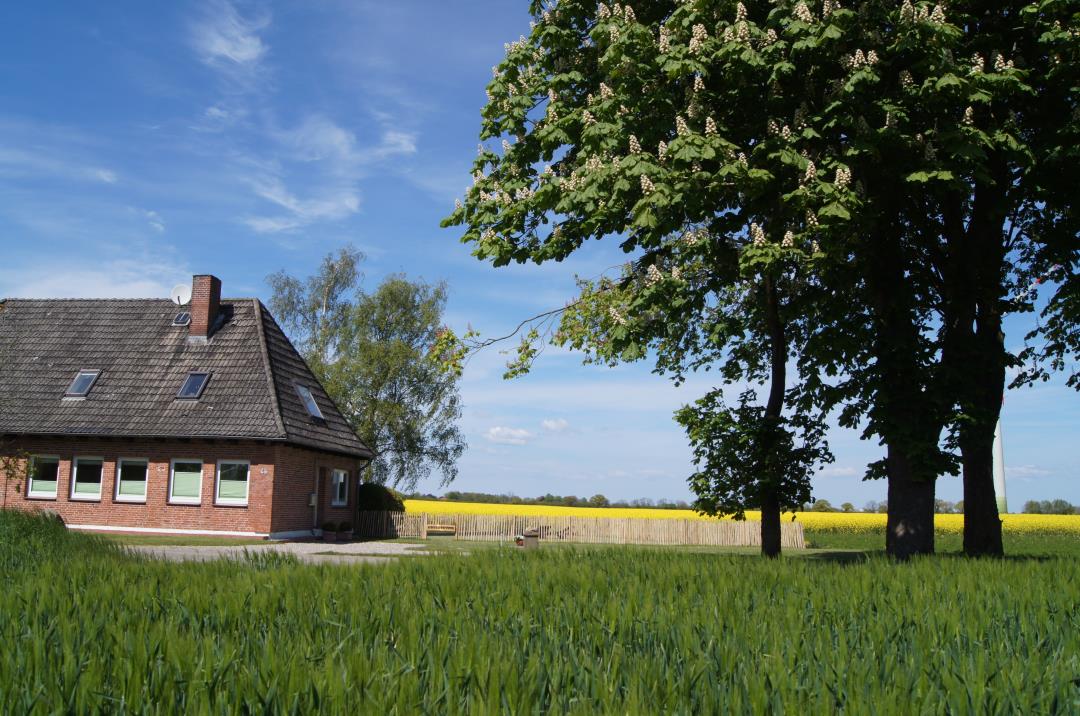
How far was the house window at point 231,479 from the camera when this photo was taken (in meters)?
27.6

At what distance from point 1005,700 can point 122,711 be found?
10.2 ft

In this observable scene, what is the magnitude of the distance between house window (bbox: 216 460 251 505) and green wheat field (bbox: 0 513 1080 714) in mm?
21315

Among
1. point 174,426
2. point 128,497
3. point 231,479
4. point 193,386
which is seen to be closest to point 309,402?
point 193,386

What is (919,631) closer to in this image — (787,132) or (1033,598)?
(1033,598)

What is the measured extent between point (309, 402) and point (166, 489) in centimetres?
594

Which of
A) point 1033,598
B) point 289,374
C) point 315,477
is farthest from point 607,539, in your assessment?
point 1033,598

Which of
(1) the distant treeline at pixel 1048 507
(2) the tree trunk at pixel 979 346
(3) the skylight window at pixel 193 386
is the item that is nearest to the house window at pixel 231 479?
(3) the skylight window at pixel 193 386

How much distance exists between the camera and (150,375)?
30047mm

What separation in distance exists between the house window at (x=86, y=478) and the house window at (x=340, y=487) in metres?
7.99

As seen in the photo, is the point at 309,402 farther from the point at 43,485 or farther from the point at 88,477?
the point at 43,485

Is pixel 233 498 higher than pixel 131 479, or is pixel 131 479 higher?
pixel 131 479

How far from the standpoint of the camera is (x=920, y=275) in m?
15.1

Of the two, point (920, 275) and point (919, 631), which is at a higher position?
point (920, 275)

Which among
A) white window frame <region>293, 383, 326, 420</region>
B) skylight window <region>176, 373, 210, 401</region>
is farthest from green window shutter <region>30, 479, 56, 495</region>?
white window frame <region>293, 383, 326, 420</region>
